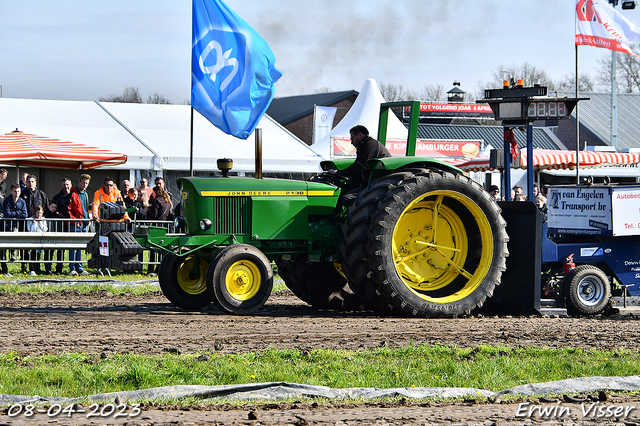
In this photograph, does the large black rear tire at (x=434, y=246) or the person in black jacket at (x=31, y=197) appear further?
the person in black jacket at (x=31, y=197)

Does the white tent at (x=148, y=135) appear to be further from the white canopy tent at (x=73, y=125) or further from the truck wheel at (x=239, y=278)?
the truck wheel at (x=239, y=278)

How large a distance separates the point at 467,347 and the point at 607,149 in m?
22.3

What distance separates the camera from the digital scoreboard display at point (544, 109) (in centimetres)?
934

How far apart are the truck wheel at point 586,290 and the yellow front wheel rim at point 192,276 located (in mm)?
4204

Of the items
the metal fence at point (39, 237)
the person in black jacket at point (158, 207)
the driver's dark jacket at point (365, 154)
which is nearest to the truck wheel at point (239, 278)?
the driver's dark jacket at point (365, 154)

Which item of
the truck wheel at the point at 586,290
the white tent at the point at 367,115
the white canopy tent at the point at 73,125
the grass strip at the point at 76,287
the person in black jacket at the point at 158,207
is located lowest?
the grass strip at the point at 76,287

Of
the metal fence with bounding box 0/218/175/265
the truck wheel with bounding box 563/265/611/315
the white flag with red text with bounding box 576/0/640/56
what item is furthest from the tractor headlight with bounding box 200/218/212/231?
the white flag with red text with bounding box 576/0/640/56

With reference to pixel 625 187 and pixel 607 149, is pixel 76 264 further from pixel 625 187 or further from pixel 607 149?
pixel 607 149

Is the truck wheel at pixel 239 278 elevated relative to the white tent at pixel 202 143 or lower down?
lower down

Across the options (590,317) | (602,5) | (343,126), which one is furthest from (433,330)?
(343,126)

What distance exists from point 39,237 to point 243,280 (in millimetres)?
6526

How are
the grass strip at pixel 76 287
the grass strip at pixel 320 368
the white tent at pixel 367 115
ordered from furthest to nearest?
1. the white tent at pixel 367 115
2. the grass strip at pixel 76 287
3. the grass strip at pixel 320 368

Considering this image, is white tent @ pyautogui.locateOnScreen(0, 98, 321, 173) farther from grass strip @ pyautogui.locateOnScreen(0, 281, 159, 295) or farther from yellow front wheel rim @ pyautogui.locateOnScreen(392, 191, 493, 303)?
yellow front wheel rim @ pyautogui.locateOnScreen(392, 191, 493, 303)

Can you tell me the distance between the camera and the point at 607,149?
26984mm
